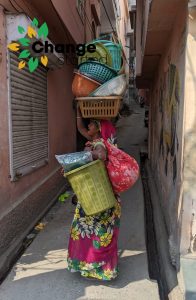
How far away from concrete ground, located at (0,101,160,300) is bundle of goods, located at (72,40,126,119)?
1760mm

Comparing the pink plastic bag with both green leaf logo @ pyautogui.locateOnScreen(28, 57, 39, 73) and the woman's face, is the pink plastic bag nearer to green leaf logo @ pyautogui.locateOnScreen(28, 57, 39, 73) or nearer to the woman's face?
the woman's face

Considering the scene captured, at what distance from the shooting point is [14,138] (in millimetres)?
4824

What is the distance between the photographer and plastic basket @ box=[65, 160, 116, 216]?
10.2 feet

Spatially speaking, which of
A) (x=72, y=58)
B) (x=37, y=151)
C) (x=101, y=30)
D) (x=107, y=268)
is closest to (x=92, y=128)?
(x=107, y=268)

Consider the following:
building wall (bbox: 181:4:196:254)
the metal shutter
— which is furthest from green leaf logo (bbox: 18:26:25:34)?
building wall (bbox: 181:4:196:254)

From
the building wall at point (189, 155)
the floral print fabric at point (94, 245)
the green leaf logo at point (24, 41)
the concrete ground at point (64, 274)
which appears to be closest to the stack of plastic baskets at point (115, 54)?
the building wall at point (189, 155)

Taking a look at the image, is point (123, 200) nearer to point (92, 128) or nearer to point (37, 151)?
point (37, 151)

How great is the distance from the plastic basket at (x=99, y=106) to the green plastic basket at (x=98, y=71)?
9.8 inches

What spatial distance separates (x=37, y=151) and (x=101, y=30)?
1309 cm

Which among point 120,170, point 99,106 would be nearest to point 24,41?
point 99,106

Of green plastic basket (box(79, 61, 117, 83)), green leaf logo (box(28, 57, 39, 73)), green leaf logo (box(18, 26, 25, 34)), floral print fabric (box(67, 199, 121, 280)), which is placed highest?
green leaf logo (box(18, 26, 25, 34))

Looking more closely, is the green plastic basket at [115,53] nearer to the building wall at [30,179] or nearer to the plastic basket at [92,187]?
the plastic basket at [92,187]

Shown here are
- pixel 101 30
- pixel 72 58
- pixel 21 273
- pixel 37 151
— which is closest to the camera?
pixel 21 273

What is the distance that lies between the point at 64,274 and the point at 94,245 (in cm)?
60
